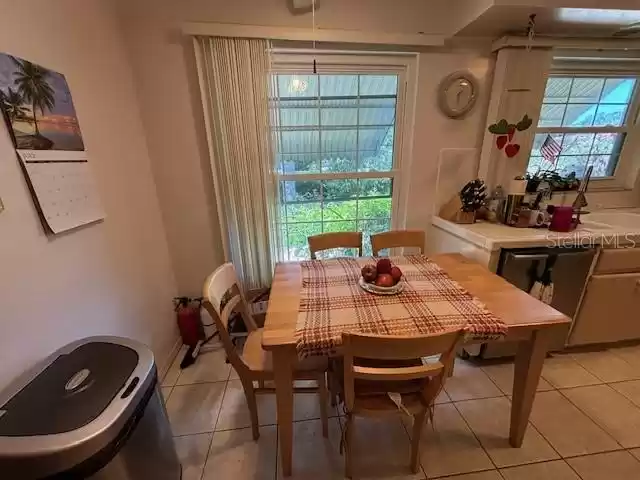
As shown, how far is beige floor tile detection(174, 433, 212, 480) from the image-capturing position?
134cm

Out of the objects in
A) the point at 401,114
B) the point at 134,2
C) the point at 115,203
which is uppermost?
the point at 134,2

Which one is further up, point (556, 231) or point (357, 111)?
point (357, 111)

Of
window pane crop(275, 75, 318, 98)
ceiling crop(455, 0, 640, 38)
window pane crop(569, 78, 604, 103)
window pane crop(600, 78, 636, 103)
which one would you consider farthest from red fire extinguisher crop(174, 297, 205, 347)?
window pane crop(600, 78, 636, 103)

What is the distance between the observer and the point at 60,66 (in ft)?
4.15

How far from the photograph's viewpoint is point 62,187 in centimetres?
121

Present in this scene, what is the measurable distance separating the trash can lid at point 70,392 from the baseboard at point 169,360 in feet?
Answer: 3.25

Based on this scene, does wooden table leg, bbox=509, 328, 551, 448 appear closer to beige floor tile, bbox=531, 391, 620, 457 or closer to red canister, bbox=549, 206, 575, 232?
beige floor tile, bbox=531, 391, 620, 457

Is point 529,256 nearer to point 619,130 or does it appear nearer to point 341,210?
point 341,210

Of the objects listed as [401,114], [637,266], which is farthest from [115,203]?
[637,266]

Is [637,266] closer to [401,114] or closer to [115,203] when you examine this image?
[401,114]

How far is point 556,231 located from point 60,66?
272cm

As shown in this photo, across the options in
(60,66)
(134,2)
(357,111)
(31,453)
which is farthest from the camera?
(357,111)

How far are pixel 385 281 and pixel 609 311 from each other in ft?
5.50

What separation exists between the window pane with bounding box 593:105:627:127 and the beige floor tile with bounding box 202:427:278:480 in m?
3.12
